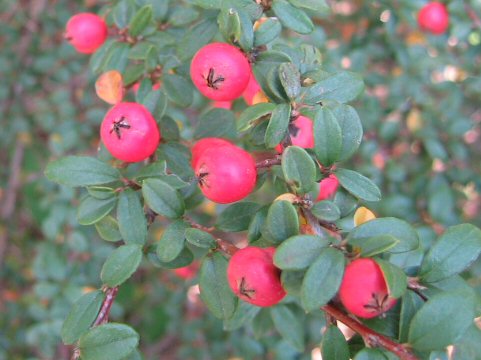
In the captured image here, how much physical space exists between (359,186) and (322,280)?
23 cm

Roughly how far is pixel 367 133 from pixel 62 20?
137 centimetres

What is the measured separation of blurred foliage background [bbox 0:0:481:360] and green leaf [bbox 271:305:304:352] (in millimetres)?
349

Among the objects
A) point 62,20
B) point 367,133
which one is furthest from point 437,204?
point 62,20

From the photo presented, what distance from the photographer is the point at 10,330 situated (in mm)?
2443

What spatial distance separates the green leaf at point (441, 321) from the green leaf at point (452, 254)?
12 centimetres

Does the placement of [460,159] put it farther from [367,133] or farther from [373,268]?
[373,268]

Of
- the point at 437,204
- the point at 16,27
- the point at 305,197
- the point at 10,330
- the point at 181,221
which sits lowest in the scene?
the point at 10,330

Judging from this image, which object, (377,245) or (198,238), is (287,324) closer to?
(198,238)

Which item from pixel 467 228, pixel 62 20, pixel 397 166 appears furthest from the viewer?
pixel 62 20

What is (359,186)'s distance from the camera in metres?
0.99

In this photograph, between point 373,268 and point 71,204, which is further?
point 71,204

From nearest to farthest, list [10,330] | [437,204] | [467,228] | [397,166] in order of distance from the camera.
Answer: [467,228] → [437,204] → [397,166] → [10,330]

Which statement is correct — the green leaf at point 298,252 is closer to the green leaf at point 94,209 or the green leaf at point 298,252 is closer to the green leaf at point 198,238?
the green leaf at point 198,238

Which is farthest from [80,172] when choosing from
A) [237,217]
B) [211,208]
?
[211,208]
